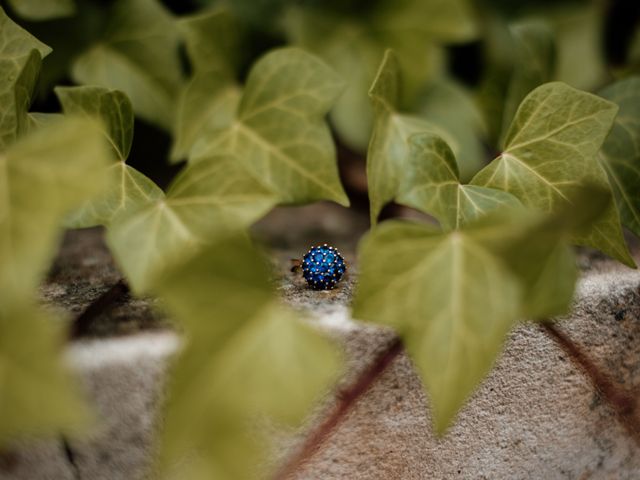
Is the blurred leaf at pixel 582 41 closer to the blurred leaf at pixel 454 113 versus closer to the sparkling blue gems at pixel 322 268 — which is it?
the blurred leaf at pixel 454 113

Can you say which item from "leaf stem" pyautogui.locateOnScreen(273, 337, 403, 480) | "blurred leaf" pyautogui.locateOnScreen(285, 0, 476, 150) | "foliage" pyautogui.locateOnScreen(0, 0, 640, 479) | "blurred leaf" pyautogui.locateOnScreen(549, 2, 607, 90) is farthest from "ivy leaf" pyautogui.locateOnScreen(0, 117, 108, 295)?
"blurred leaf" pyautogui.locateOnScreen(549, 2, 607, 90)

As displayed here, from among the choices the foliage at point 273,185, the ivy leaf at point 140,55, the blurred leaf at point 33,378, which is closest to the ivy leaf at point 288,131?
the foliage at point 273,185

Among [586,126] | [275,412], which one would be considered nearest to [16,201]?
[275,412]

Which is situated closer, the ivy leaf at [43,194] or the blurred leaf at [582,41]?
the ivy leaf at [43,194]

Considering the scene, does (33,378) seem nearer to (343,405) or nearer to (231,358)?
(231,358)

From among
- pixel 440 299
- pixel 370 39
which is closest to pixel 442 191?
pixel 440 299

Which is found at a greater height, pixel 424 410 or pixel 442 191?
pixel 442 191

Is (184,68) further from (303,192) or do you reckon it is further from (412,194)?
(412,194)
